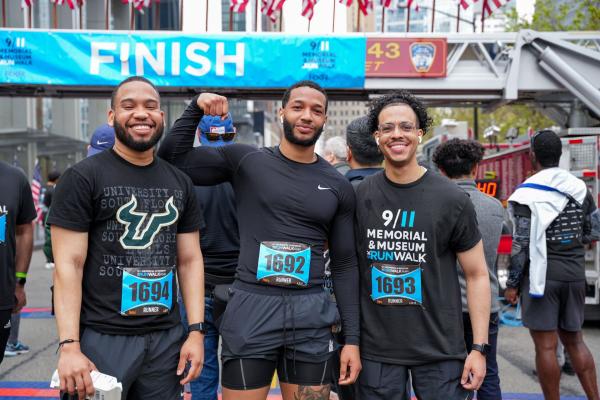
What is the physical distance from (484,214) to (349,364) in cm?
159

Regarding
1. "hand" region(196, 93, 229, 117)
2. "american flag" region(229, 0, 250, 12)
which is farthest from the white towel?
"american flag" region(229, 0, 250, 12)

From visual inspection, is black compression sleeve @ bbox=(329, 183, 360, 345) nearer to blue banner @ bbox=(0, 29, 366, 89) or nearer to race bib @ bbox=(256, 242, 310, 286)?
race bib @ bbox=(256, 242, 310, 286)

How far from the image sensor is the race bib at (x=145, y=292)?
8.25 ft

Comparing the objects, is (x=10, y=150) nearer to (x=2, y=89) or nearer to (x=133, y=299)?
(x=2, y=89)

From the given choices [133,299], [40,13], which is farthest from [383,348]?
[40,13]

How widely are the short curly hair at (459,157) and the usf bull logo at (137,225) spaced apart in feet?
6.86

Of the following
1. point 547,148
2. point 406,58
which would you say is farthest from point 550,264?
point 406,58

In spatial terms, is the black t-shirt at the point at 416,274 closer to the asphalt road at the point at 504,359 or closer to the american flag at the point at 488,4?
the asphalt road at the point at 504,359

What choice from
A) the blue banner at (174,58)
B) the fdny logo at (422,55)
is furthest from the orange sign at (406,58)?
the blue banner at (174,58)

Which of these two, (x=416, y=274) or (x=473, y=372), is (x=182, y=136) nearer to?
(x=416, y=274)

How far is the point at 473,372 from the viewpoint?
2.76 meters

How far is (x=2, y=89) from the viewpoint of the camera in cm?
908

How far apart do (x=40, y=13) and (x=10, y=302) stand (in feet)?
80.7

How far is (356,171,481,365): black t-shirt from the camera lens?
2781 mm
